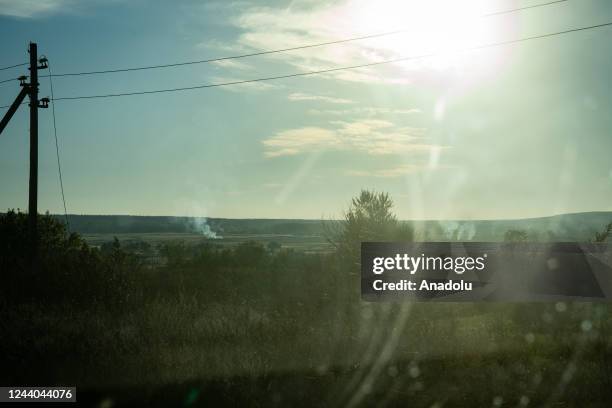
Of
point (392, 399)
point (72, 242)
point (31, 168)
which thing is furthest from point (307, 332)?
point (72, 242)

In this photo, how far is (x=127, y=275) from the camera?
1873 cm

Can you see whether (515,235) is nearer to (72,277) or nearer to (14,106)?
(72,277)

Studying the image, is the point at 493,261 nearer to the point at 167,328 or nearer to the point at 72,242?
the point at 167,328

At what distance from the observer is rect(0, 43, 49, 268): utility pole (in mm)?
23250

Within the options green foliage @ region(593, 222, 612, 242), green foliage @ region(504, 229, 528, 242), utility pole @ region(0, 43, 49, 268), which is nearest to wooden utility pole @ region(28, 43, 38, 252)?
utility pole @ region(0, 43, 49, 268)

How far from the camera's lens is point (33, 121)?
23531 millimetres

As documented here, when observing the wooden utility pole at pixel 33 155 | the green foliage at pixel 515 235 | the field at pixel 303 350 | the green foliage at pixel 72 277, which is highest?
the wooden utility pole at pixel 33 155

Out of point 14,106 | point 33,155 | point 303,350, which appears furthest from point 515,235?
point 14,106

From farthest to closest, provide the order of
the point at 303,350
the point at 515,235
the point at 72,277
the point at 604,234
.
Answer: the point at 515,235
the point at 72,277
the point at 604,234
the point at 303,350

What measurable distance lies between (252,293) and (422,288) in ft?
24.9

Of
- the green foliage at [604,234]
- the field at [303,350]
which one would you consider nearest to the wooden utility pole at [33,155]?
the field at [303,350]

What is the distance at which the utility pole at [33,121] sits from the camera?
23.2 metres

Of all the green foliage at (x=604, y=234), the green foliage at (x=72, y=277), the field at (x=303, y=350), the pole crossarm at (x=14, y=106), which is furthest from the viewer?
the pole crossarm at (x=14, y=106)

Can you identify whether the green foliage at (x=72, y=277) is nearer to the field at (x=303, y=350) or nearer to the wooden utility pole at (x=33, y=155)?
the field at (x=303, y=350)
